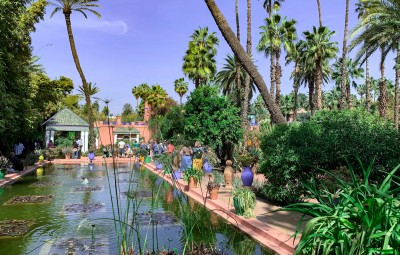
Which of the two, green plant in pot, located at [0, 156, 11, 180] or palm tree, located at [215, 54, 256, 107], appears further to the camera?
palm tree, located at [215, 54, 256, 107]

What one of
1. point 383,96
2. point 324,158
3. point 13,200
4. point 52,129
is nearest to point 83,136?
point 52,129

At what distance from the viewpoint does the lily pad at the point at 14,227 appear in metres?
8.06

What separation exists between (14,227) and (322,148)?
7545 mm

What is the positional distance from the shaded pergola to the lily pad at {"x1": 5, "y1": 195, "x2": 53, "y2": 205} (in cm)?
2088

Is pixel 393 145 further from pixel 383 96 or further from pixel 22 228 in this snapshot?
pixel 383 96

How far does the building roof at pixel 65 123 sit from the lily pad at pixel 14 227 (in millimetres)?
25224

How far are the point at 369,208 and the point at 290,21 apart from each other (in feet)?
105

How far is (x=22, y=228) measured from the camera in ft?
28.0

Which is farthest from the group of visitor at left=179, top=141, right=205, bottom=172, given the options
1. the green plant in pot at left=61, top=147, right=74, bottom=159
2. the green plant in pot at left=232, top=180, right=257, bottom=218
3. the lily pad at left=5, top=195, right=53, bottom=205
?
the green plant in pot at left=61, top=147, right=74, bottom=159

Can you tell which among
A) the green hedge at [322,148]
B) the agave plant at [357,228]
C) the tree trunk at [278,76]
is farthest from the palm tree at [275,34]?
the agave plant at [357,228]

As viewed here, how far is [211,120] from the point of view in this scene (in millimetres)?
20859

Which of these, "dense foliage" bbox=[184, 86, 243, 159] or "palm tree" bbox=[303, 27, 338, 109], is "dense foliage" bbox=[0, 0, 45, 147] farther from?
"palm tree" bbox=[303, 27, 338, 109]

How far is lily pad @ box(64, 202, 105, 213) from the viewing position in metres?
10.7

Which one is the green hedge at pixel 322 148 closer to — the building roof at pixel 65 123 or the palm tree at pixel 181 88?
the building roof at pixel 65 123
